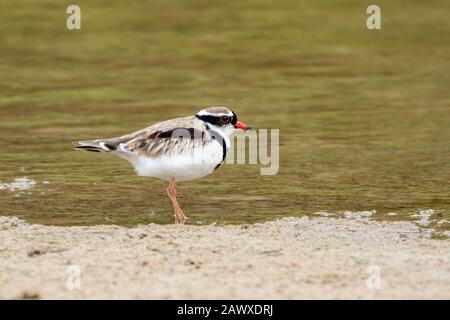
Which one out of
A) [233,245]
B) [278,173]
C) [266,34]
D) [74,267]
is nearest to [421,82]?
[266,34]

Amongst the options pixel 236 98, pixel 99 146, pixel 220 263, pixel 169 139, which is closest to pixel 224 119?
pixel 169 139

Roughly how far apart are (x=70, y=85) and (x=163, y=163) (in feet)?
25.0

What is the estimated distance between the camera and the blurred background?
10922mm

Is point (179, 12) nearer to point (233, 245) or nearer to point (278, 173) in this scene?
point (278, 173)

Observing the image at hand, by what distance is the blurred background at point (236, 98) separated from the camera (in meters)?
10.9

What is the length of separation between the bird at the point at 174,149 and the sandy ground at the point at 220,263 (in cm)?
60

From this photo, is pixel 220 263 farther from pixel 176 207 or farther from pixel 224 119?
pixel 224 119

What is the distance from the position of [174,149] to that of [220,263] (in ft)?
6.91

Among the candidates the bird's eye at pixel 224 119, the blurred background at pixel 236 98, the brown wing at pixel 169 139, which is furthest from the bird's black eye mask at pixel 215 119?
the blurred background at pixel 236 98

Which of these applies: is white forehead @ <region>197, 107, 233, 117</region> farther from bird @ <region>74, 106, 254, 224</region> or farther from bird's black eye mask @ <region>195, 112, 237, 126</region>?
bird @ <region>74, 106, 254, 224</region>

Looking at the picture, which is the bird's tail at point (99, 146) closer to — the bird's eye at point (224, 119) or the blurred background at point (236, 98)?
the blurred background at point (236, 98)

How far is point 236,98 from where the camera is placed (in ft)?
53.7

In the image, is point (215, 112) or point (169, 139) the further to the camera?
point (215, 112)

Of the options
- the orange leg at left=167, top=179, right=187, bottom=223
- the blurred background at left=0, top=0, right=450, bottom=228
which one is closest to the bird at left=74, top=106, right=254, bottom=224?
the orange leg at left=167, top=179, right=187, bottom=223
